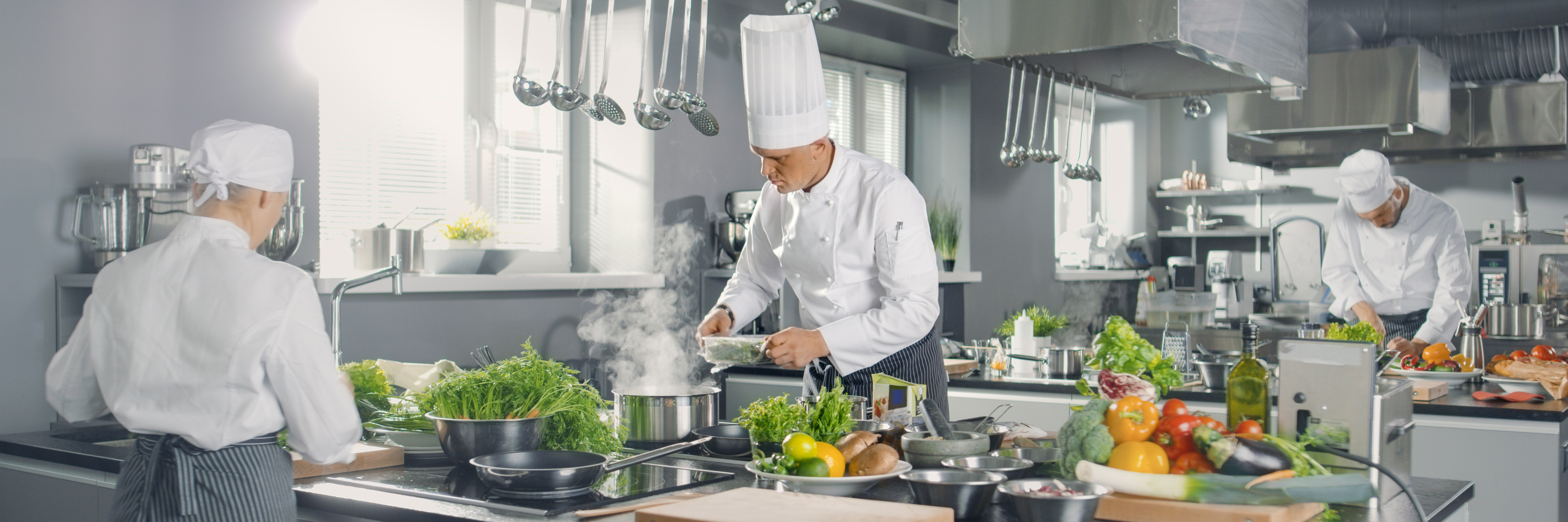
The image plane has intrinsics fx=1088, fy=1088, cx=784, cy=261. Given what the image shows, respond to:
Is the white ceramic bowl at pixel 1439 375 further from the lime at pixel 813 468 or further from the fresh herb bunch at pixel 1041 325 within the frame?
the lime at pixel 813 468

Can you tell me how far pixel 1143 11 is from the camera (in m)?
2.40

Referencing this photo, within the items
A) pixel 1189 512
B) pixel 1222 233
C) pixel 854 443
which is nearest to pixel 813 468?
pixel 854 443

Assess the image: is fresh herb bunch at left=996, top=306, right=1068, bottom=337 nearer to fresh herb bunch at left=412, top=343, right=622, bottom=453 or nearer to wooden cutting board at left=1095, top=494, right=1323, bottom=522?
fresh herb bunch at left=412, top=343, right=622, bottom=453

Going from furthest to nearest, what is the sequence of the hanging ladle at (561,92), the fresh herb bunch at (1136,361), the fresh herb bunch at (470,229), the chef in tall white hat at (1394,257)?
1. the chef in tall white hat at (1394,257)
2. the fresh herb bunch at (470,229)
3. the hanging ladle at (561,92)
4. the fresh herb bunch at (1136,361)

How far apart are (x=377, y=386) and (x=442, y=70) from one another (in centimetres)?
209

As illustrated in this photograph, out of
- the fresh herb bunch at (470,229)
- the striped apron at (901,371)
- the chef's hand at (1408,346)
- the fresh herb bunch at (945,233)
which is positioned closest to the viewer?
the striped apron at (901,371)

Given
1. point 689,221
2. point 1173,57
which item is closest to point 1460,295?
point 1173,57

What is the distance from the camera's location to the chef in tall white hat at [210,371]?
1.49 m

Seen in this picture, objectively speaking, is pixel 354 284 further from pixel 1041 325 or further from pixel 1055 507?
pixel 1041 325

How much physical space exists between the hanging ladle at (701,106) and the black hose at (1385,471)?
4.75 feet

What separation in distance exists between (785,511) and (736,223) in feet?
10.5

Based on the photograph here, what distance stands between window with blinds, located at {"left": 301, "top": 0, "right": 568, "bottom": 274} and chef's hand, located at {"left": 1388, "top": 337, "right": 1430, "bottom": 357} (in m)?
3.09

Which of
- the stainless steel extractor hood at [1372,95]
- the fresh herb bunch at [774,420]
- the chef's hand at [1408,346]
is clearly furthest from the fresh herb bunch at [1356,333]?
the fresh herb bunch at [774,420]

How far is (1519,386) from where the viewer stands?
324 cm
